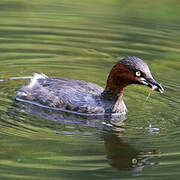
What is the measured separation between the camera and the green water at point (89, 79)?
22.2 feet

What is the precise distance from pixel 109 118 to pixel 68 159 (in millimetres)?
2099

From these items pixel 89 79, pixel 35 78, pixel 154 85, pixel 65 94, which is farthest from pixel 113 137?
pixel 89 79

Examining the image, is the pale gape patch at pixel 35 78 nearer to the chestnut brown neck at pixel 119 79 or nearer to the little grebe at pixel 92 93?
the little grebe at pixel 92 93

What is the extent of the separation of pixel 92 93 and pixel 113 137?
1620mm

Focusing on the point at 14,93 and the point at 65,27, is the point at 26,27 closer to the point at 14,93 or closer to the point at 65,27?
the point at 65,27

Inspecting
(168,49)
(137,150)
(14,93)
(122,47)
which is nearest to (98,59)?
(122,47)

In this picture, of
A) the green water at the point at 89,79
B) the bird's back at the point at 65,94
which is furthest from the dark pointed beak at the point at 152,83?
the bird's back at the point at 65,94

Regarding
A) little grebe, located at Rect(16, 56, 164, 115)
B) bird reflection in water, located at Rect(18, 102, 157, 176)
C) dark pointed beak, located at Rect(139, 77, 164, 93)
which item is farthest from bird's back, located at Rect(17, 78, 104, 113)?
dark pointed beak, located at Rect(139, 77, 164, 93)

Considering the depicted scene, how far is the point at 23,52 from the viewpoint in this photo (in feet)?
38.8

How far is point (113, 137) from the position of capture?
7.70 metres

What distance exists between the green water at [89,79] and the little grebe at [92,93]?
31 centimetres

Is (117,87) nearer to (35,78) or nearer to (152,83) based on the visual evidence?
(152,83)

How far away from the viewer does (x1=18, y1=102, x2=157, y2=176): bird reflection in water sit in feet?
22.6

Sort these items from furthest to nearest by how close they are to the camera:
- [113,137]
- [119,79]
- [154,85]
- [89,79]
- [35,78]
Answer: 1. [89,79]
2. [35,78]
3. [119,79]
4. [154,85]
5. [113,137]
